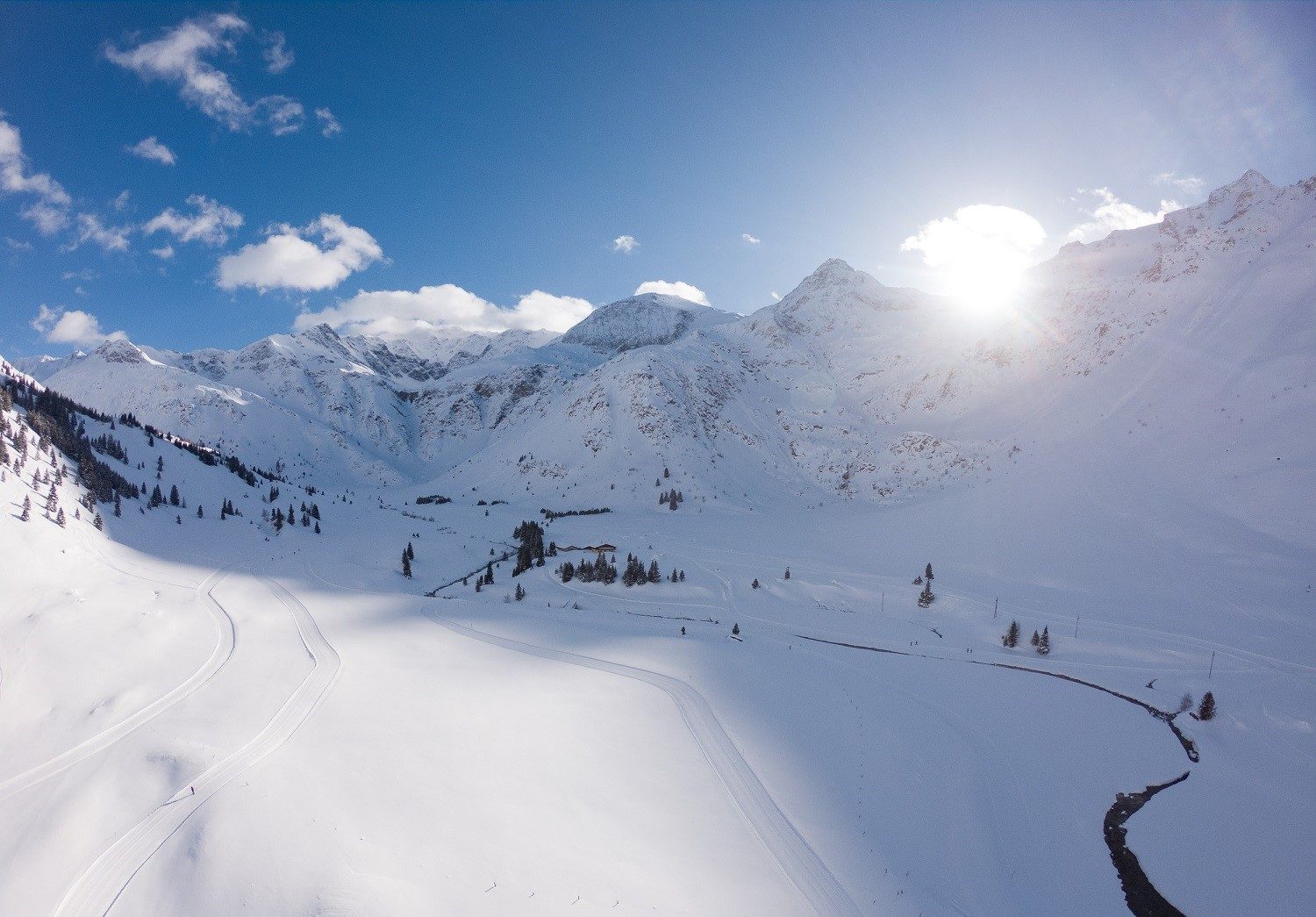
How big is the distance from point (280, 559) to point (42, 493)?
15.1 meters

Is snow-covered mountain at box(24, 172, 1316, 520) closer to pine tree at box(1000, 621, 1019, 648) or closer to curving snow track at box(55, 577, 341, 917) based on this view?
pine tree at box(1000, 621, 1019, 648)

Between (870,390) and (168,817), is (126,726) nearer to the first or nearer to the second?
(168,817)

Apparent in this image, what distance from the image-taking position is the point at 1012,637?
2977 cm

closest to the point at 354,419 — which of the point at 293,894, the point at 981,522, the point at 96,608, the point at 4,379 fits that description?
the point at 4,379

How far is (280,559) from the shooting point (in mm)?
47781

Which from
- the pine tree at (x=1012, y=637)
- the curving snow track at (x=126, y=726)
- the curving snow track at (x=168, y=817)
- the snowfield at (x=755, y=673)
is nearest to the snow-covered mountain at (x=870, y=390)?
the snowfield at (x=755, y=673)

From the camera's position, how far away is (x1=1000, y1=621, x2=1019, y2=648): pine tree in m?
29.7

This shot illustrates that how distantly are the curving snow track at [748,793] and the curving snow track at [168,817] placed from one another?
33.2 feet

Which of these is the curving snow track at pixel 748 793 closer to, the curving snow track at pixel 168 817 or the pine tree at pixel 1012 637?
the curving snow track at pixel 168 817

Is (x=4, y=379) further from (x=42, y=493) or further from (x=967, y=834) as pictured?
(x=967, y=834)

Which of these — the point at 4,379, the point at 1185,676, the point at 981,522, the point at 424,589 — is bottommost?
the point at 424,589

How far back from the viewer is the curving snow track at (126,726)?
599 inches

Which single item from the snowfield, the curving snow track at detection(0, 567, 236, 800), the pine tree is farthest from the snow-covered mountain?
the curving snow track at detection(0, 567, 236, 800)

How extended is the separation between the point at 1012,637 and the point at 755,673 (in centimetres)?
1499
